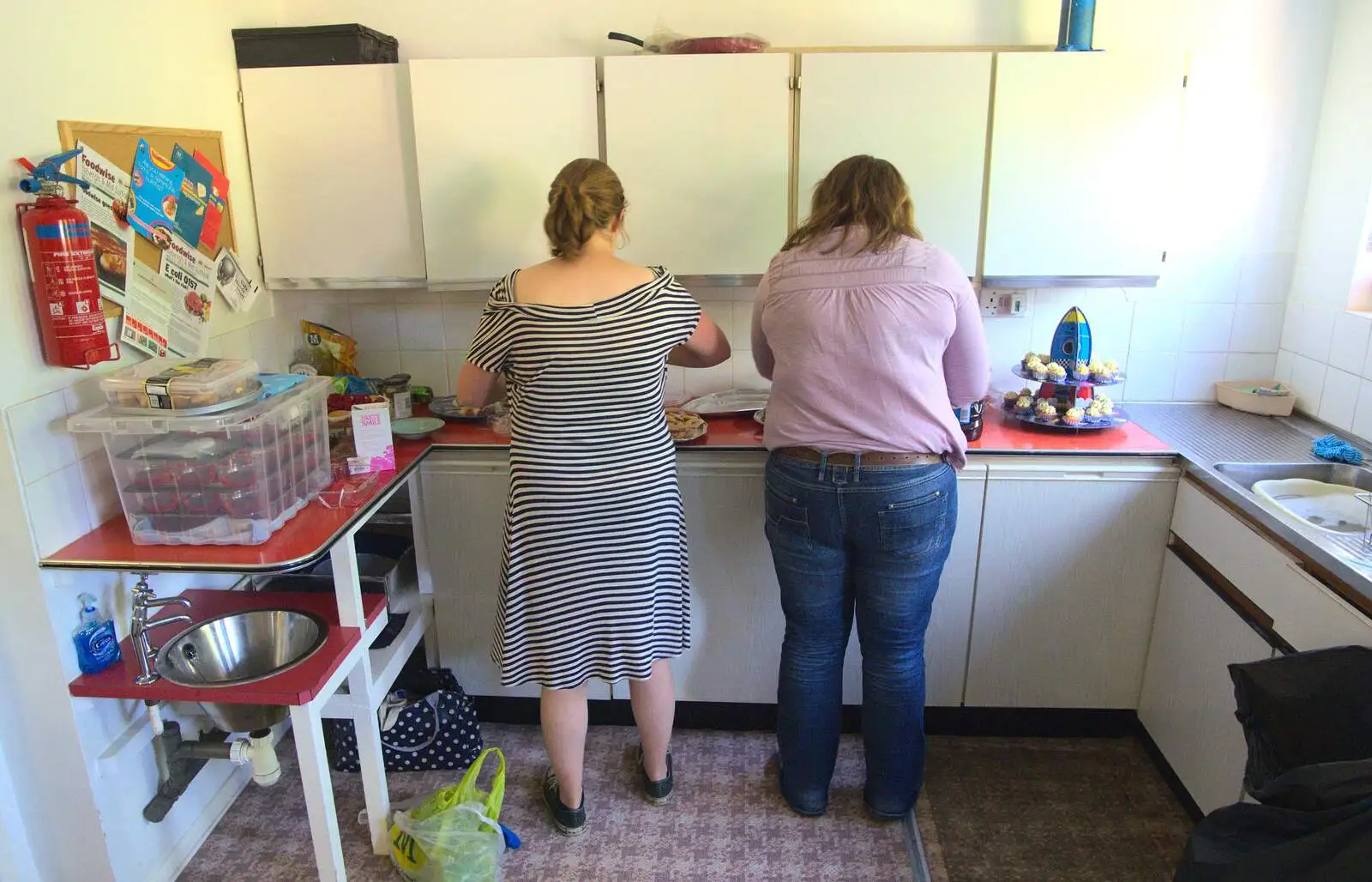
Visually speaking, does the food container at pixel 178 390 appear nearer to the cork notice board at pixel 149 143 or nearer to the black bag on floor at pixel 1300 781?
the cork notice board at pixel 149 143

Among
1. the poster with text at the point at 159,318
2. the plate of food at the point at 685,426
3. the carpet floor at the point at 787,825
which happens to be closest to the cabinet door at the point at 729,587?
the plate of food at the point at 685,426

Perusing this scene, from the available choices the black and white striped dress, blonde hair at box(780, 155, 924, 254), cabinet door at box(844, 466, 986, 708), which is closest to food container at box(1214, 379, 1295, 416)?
cabinet door at box(844, 466, 986, 708)

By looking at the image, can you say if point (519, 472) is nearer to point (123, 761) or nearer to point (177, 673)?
point (177, 673)

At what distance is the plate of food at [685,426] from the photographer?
2.24m

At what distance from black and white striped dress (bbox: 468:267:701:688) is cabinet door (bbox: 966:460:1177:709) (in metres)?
0.83

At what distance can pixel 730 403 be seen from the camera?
8.23 ft

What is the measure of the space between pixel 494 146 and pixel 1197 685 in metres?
2.06

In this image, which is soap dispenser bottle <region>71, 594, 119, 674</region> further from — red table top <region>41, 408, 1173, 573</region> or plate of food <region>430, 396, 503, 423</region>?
plate of food <region>430, 396, 503, 423</region>

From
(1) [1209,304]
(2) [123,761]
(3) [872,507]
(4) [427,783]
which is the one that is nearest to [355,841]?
(4) [427,783]

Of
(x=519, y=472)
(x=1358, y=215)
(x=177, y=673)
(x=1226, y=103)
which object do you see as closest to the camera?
(x=177, y=673)

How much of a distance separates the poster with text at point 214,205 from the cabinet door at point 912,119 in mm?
1376

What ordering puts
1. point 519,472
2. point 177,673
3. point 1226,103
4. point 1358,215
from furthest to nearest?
1. point 1226,103
2. point 1358,215
3. point 519,472
4. point 177,673

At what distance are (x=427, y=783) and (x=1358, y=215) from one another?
8.76 feet

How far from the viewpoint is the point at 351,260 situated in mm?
2369
